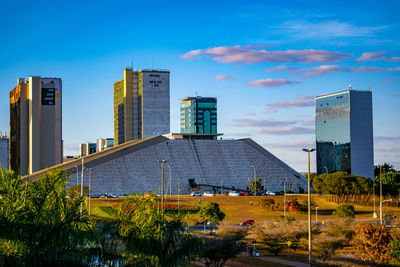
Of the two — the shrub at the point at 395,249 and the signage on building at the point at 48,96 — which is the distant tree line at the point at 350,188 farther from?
the signage on building at the point at 48,96

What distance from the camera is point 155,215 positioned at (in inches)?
995

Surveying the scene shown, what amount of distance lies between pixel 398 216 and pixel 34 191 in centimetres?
7031

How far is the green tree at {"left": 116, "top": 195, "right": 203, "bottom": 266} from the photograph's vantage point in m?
24.3

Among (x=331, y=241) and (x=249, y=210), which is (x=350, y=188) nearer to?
(x=249, y=210)

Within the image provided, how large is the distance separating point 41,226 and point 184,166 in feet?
360

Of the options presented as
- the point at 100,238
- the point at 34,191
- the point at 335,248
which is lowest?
the point at 335,248

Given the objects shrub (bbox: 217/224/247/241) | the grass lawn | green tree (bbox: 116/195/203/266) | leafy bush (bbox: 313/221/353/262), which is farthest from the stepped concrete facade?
green tree (bbox: 116/195/203/266)

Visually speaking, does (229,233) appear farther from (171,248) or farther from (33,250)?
(33,250)

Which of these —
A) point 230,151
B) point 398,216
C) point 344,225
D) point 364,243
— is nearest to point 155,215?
point 364,243

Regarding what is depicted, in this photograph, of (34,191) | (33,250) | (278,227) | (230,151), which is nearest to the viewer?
(33,250)

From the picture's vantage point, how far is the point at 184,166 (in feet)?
430

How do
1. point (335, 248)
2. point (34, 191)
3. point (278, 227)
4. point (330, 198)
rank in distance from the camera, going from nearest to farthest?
point (34, 191), point (335, 248), point (278, 227), point (330, 198)

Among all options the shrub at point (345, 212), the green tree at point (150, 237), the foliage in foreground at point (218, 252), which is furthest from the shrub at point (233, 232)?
the shrub at point (345, 212)

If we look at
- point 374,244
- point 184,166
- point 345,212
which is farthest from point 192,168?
point 374,244
